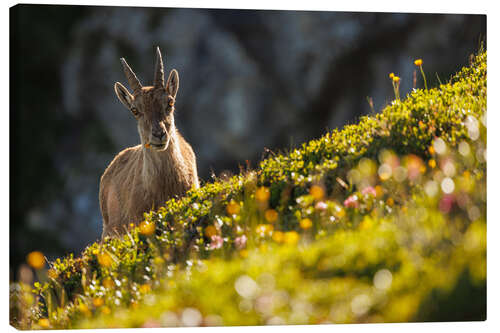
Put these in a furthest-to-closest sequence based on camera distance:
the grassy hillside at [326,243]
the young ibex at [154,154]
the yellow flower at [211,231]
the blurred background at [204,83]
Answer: the blurred background at [204,83]
the young ibex at [154,154]
the yellow flower at [211,231]
the grassy hillside at [326,243]

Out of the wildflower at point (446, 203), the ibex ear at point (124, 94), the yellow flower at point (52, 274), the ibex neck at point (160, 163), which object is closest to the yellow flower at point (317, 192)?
the wildflower at point (446, 203)

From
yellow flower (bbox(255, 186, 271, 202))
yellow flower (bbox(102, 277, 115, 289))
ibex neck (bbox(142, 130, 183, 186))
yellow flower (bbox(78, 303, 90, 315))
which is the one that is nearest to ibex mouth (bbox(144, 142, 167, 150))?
ibex neck (bbox(142, 130, 183, 186))

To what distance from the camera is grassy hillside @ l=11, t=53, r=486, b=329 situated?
420 cm

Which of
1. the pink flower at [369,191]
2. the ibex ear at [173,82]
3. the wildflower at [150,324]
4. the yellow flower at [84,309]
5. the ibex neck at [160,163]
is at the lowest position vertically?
the wildflower at [150,324]

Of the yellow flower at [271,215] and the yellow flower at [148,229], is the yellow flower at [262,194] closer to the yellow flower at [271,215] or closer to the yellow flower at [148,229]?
the yellow flower at [271,215]

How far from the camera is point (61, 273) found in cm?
700

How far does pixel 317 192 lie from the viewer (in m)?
5.72

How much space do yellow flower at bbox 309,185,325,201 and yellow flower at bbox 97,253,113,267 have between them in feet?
7.74

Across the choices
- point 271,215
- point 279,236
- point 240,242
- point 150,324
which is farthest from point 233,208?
point 150,324

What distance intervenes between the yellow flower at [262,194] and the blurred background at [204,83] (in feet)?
12.7

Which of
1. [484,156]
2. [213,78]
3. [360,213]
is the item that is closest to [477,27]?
[484,156]

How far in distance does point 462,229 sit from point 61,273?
479 centimetres

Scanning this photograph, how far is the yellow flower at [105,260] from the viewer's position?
6203 millimetres

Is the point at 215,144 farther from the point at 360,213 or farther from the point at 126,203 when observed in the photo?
the point at 360,213
